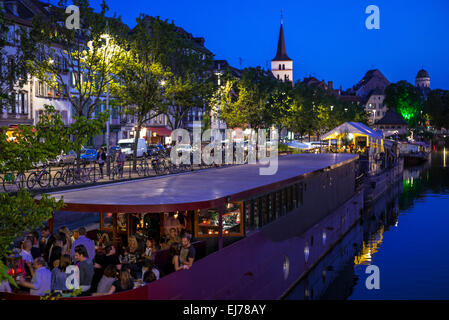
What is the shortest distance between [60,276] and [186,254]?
2.96 m

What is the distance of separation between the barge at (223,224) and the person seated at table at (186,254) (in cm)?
Answer: 15

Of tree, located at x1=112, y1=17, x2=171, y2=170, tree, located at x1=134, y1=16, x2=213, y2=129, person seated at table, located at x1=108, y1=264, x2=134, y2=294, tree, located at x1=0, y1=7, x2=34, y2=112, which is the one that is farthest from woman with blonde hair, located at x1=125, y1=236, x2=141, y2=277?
tree, located at x1=134, y1=16, x2=213, y2=129

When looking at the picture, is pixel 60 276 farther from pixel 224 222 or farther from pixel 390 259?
pixel 390 259

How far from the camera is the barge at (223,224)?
1245 cm

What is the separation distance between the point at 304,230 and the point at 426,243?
13620mm

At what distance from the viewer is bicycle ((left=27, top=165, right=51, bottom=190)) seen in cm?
2911

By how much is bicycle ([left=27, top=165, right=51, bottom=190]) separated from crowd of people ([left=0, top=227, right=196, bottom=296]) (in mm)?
16374

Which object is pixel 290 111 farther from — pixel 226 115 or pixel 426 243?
pixel 426 243

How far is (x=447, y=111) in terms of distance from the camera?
187875 mm

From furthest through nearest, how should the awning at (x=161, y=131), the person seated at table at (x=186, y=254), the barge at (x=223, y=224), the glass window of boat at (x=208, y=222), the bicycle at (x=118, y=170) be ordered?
1. the awning at (x=161, y=131)
2. the bicycle at (x=118, y=170)
3. the glass window of boat at (x=208, y=222)
4. the barge at (x=223, y=224)
5. the person seated at table at (x=186, y=254)

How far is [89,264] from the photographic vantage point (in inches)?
424

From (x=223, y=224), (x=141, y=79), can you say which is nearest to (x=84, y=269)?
(x=223, y=224)

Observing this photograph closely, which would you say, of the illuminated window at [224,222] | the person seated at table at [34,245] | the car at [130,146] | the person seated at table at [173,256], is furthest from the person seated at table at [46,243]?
the car at [130,146]

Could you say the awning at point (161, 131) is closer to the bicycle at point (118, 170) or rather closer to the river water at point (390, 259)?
the river water at point (390, 259)
